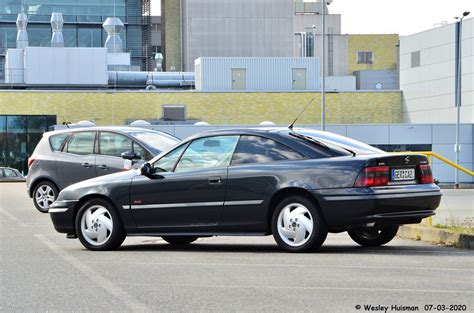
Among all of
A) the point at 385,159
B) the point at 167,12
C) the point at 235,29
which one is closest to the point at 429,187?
the point at 385,159

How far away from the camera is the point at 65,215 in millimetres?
12945

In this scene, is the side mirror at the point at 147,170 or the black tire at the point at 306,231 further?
the side mirror at the point at 147,170

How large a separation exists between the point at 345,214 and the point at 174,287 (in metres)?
2.92

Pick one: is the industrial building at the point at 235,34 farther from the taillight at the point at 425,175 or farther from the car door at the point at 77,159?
the taillight at the point at 425,175

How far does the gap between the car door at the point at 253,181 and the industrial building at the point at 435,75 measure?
51.4 m

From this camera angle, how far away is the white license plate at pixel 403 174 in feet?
38.0

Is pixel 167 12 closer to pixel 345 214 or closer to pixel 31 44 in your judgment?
pixel 31 44

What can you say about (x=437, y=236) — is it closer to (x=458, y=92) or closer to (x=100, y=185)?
(x=100, y=185)

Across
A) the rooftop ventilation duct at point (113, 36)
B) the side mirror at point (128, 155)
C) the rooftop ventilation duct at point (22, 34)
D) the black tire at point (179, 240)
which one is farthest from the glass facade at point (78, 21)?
the black tire at point (179, 240)

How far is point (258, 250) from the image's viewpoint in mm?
12375

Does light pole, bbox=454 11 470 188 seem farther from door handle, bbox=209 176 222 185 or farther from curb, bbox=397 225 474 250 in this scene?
door handle, bbox=209 176 222 185

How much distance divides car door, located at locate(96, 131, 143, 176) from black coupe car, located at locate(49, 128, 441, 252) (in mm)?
6110

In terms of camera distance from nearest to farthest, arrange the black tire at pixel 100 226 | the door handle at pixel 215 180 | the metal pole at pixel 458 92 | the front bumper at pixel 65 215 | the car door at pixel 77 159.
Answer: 1. the door handle at pixel 215 180
2. the black tire at pixel 100 226
3. the front bumper at pixel 65 215
4. the car door at pixel 77 159
5. the metal pole at pixel 458 92

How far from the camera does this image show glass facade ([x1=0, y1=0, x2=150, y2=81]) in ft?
278
